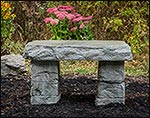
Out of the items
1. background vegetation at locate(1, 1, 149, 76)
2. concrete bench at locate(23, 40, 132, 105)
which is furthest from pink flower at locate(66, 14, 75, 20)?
concrete bench at locate(23, 40, 132, 105)

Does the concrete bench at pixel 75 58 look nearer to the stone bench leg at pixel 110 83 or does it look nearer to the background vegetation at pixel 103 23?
the stone bench leg at pixel 110 83

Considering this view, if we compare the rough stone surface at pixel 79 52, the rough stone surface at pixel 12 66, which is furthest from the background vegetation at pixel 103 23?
the rough stone surface at pixel 79 52

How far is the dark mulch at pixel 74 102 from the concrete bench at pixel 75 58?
0.30ft

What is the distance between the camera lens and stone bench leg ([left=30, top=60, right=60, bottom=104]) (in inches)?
163

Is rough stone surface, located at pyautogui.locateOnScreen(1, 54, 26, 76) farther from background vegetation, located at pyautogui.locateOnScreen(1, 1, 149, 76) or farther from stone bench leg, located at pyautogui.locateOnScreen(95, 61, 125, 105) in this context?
stone bench leg, located at pyautogui.locateOnScreen(95, 61, 125, 105)

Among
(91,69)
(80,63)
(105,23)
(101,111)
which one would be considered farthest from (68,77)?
(105,23)

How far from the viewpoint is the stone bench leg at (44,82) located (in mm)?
4152

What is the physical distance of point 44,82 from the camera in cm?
420

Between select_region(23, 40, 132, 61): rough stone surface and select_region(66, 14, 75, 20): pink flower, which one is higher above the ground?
select_region(66, 14, 75, 20): pink flower

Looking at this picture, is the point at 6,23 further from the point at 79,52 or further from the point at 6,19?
the point at 79,52

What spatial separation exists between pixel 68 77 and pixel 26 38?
273cm

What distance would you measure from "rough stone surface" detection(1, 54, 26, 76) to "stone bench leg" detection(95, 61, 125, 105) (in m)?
1.94

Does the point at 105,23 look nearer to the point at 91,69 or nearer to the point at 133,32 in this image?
the point at 133,32

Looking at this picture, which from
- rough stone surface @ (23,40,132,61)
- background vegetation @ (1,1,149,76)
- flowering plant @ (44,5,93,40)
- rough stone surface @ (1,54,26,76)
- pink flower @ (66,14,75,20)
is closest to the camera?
rough stone surface @ (23,40,132,61)
